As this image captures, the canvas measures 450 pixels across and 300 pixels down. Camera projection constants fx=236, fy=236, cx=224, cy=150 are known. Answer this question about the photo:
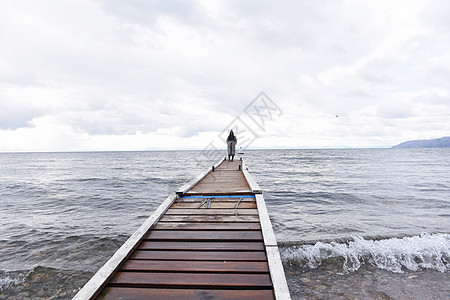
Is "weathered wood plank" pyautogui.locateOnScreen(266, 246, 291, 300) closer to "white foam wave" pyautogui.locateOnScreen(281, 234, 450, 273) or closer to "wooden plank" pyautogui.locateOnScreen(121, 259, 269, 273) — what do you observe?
"wooden plank" pyautogui.locateOnScreen(121, 259, 269, 273)

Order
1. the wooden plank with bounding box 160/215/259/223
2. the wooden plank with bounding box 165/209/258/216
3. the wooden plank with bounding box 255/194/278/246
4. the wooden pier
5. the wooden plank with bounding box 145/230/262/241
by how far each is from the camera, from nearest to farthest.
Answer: the wooden pier
the wooden plank with bounding box 255/194/278/246
the wooden plank with bounding box 145/230/262/241
the wooden plank with bounding box 160/215/259/223
the wooden plank with bounding box 165/209/258/216

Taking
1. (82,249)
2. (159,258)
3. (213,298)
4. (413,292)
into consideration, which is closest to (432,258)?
(413,292)

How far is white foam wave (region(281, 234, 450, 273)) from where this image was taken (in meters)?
5.94

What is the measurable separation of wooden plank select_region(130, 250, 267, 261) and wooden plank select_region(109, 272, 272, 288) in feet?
1.34

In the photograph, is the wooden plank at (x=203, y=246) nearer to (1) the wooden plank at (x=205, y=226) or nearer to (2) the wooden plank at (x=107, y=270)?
(2) the wooden plank at (x=107, y=270)

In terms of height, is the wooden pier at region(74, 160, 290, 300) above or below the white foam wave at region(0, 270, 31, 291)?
above

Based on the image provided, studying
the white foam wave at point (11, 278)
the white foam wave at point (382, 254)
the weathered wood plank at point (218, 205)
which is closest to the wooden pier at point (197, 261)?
the weathered wood plank at point (218, 205)

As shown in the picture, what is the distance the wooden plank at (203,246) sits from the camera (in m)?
3.87

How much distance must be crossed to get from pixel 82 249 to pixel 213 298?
265 inches

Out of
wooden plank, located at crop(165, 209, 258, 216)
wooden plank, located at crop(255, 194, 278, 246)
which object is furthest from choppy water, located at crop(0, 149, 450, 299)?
wooden plank, located at crop(165, 209, 258, 216)

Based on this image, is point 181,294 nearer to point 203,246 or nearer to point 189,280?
point 189,280

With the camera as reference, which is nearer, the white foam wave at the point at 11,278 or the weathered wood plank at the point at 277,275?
the weathered wood plank at the point at 277,275

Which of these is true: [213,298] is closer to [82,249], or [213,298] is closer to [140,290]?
[140,290]

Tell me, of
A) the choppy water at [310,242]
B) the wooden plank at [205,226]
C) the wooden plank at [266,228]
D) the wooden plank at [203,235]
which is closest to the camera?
the wooden plank at [266,228]
